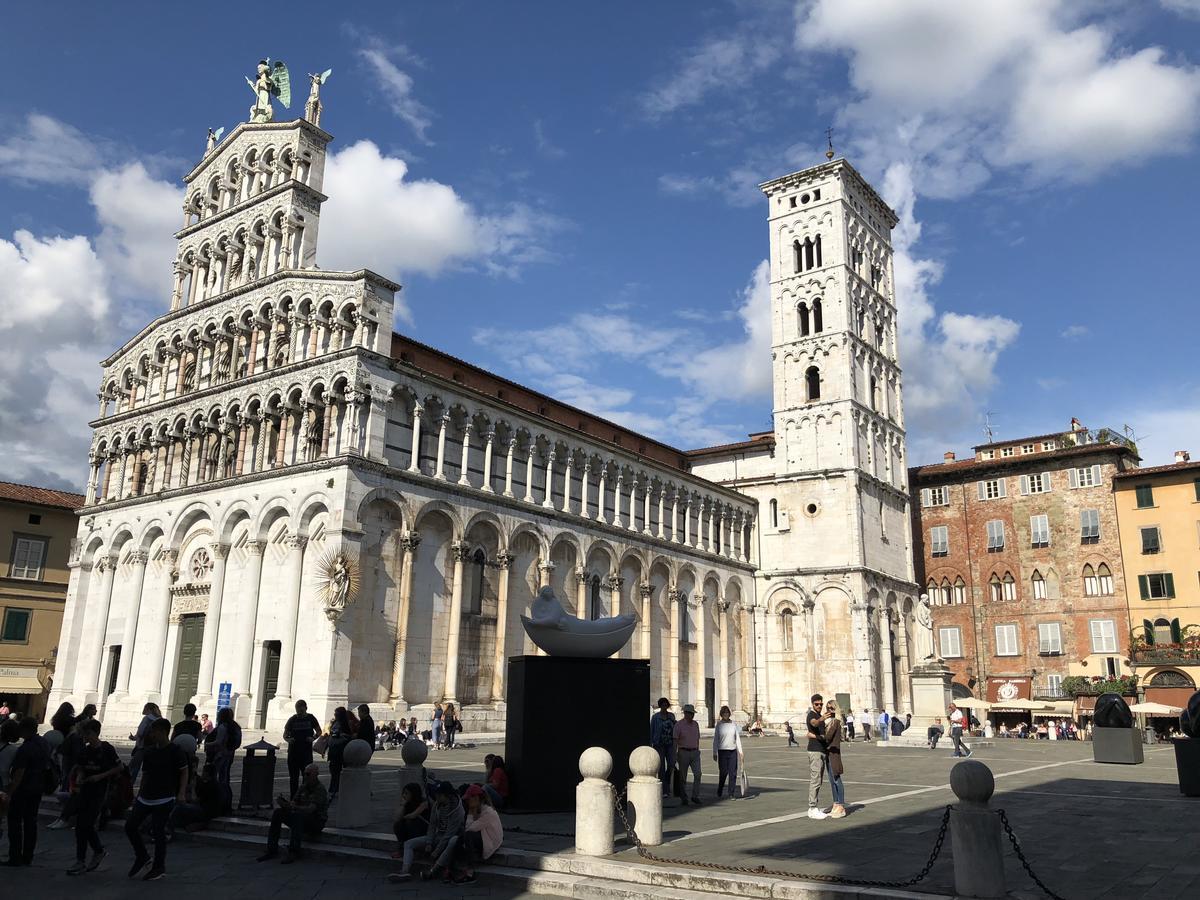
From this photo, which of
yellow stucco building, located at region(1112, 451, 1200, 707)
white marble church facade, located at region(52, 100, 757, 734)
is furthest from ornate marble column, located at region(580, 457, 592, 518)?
yellow stucco building, located at region(1112, 451, 1200, 707)

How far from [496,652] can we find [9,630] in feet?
75.5

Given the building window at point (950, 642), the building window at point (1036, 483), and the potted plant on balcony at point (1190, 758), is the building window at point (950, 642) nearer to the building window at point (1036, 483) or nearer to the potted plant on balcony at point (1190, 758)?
the building window at point (1036, 483)

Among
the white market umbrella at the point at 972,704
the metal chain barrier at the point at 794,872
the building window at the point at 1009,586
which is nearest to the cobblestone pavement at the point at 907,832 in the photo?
the metal chain barrier at the point at 794,872

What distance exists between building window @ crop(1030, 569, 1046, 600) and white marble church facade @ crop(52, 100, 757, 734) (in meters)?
20.8

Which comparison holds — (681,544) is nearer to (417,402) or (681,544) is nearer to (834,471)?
(834,471)

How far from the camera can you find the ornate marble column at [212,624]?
2958 cm

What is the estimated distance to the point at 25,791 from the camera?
10312 millimetres

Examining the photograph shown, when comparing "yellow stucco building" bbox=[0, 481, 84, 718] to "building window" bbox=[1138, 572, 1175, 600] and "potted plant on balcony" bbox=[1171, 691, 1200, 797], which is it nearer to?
"potted plant on balcony" bbox=[1171, 691, 1200, 797]

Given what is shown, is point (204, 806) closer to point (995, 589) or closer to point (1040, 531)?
point (995, 589)

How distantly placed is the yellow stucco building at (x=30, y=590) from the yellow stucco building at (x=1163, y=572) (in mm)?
50470

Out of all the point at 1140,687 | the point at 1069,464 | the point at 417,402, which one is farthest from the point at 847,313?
the point at 417,402

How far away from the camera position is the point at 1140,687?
43.2 m

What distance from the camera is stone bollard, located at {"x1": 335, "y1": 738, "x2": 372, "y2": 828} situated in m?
12.5

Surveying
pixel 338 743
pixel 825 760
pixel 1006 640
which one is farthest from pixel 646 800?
pixel 1006 640
